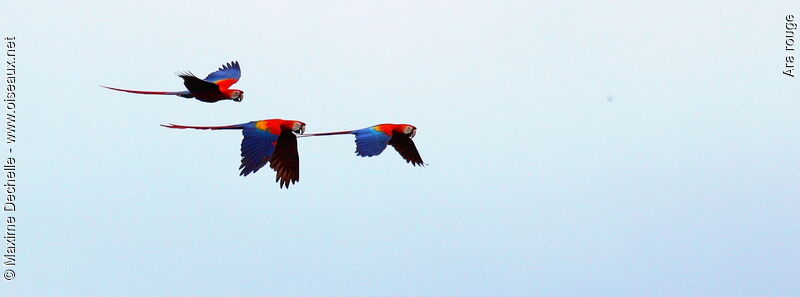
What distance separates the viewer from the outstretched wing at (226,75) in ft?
79.7

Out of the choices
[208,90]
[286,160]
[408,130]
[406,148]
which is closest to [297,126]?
[286,160]

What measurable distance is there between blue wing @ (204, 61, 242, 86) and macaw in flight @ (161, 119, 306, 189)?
7.40 ft

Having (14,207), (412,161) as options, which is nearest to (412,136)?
(412,161)

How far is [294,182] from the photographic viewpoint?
22562mm

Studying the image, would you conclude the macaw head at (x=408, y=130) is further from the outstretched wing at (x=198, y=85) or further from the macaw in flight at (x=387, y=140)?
the outstretched wing at (x=198, y=85)

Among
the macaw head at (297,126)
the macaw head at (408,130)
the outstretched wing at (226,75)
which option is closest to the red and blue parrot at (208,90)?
the outstretched wing at (226,75)

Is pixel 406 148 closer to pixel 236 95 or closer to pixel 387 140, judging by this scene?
pixel 387 140

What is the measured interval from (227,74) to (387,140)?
266 cm

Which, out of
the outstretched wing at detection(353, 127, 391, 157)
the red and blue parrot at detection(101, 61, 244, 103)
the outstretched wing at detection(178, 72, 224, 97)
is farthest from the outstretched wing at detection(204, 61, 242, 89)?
the outstretched wing at detection(353, 127, 391, 157)

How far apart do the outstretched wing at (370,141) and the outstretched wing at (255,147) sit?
152 centimetres

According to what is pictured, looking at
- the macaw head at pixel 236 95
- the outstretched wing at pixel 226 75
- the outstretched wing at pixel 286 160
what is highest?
the outstretched wing at pixel 226 75

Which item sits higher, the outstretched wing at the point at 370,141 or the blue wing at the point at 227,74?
the blue wing at the point at 227,74

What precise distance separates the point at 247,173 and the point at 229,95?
1973 mm

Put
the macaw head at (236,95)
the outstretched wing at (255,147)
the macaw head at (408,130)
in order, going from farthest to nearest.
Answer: the macaw head at (408,130) < the macaw head at (236,95) < the outstretched wing at (255,147)
